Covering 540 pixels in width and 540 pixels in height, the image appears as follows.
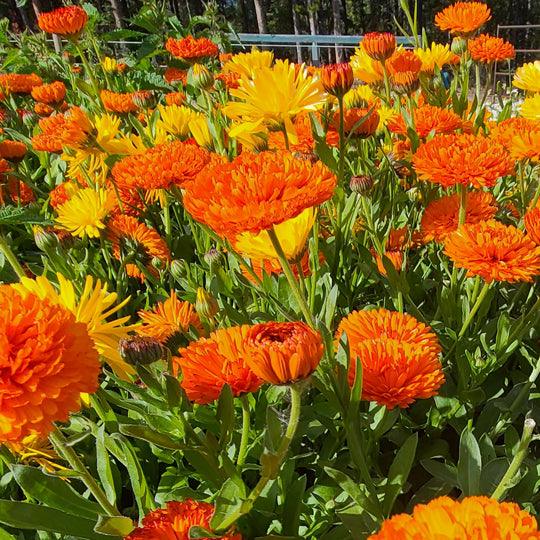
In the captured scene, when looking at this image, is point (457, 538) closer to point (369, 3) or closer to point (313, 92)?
point (313, 92)

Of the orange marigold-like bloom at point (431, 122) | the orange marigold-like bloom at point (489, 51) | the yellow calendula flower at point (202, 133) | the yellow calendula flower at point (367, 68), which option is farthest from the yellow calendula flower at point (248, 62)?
the orange marigold-like bloom at point (489, 51)

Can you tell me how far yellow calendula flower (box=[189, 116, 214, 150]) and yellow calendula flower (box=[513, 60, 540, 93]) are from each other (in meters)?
0.85

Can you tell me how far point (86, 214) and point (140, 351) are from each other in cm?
79

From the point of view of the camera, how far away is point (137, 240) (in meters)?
1.44

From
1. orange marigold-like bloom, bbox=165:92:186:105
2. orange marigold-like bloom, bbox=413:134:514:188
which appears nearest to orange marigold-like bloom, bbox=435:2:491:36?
orange marigold-like bloom, bbox=413:134:514:188

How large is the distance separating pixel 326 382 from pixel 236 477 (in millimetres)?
177

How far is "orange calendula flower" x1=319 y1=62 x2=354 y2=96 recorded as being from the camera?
1.18 metres

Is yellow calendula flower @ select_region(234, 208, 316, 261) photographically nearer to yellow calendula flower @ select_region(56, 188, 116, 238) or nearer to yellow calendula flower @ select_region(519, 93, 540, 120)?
yellow calendula flower @ select_region(56, 188, 116, 238)

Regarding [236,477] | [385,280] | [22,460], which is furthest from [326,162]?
[22,460]

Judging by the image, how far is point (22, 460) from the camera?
38.2 inches

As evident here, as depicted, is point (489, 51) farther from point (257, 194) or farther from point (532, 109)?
point (257, 194)

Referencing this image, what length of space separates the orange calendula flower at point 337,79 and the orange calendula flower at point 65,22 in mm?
1211

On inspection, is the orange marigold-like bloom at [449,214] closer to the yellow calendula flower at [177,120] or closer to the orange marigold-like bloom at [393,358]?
the orange marigold-like bloom at [393,358]

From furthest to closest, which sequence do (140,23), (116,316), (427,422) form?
(140,23) → (116,316) → (427,422)
